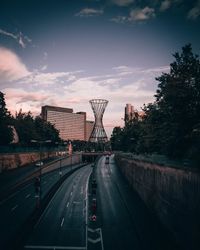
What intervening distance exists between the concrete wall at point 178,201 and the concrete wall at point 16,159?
43.9m

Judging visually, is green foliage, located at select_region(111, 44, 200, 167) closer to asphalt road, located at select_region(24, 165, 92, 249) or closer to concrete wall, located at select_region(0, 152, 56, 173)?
asphalt road, located at select_region(24, 165, 92, 249)

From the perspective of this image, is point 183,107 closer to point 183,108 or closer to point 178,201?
point 183,108

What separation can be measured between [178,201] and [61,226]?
1452cm

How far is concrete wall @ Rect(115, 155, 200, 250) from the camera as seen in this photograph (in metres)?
19.3

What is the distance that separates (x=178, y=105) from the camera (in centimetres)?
2581

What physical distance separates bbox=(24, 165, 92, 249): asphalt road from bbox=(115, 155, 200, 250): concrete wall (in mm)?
9329

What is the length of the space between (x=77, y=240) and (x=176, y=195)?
11.2 m

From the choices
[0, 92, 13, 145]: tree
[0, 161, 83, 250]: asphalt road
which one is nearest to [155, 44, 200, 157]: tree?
[0, 161, 83, 250]: asphalt road

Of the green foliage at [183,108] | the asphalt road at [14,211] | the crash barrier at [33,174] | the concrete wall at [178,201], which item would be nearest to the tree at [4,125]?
the crash barrier at [33,174]

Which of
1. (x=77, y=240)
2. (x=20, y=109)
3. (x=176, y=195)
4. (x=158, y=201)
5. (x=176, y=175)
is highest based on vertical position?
(x=20, y=109)

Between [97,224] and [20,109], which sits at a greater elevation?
[20,109]

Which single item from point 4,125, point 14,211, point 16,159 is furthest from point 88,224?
point 16,159

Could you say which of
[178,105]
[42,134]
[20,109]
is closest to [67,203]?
[178,105]

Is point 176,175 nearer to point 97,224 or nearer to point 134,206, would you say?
point 97,224
